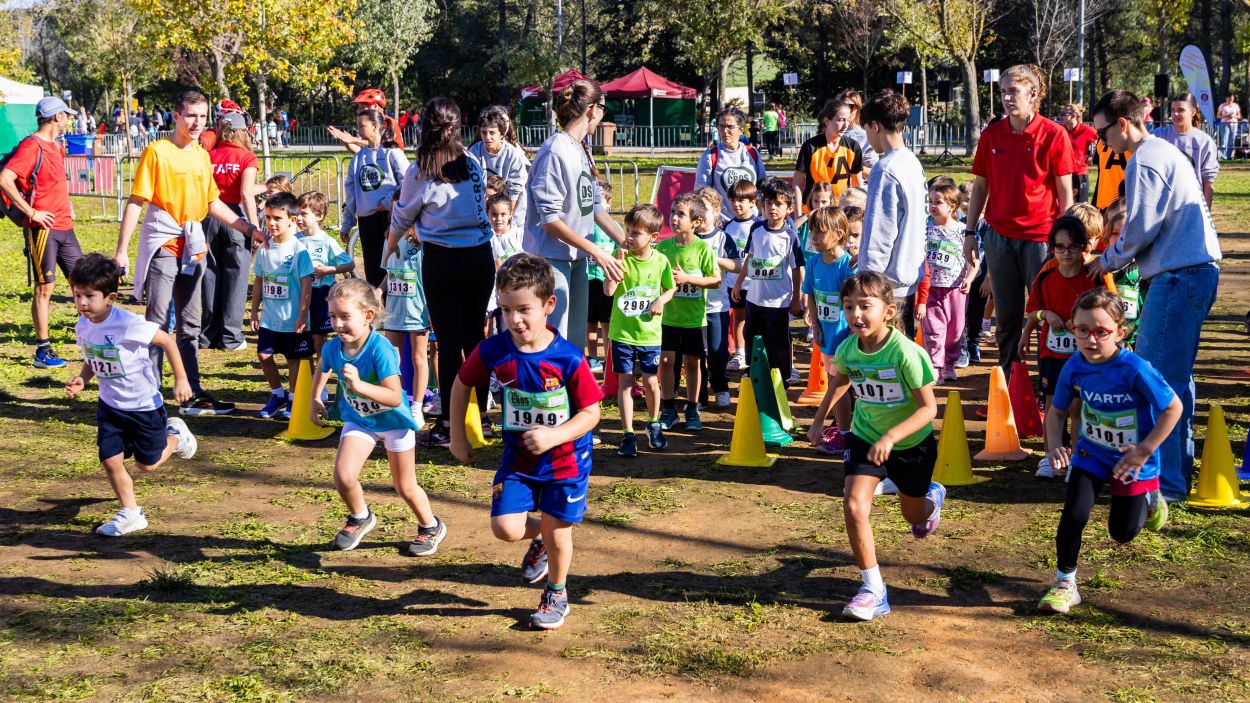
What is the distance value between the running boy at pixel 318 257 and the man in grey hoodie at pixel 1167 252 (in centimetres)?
523

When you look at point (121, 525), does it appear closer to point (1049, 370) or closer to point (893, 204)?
point (893, 204)

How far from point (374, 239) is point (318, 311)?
1310mm

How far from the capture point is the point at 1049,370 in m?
7.66

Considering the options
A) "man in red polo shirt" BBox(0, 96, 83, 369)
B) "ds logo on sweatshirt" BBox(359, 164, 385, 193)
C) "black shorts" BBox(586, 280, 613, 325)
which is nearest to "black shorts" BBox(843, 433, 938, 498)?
"black shorts" BBox(586, 280, 613, 325)

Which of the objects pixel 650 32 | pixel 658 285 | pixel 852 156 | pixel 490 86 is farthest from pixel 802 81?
pixel 658 285

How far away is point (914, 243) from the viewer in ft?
23.9

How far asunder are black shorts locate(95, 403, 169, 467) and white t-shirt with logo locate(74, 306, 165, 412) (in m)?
0.04

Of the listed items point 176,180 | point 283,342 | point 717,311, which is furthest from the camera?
point 717,311

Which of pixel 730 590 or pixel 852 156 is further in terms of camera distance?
pixel 852 156

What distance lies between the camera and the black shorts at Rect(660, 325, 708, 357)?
8648 millimetres

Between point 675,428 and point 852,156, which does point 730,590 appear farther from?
point 852,156

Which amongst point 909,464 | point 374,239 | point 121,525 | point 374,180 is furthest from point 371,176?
point 909,464

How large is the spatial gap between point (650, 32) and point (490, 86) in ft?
33.2

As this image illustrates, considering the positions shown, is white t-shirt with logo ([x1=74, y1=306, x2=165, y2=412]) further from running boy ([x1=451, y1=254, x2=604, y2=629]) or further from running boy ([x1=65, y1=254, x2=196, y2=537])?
running boy ([x1=451, y1=254, x2=604, y2=629])
